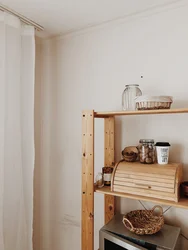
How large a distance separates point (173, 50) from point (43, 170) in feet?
4.99

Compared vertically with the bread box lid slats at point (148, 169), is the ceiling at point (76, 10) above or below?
above

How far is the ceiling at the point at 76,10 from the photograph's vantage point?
148 centimetres

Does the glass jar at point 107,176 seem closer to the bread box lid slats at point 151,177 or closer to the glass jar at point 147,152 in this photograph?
the bread box lid slats at point 151,177

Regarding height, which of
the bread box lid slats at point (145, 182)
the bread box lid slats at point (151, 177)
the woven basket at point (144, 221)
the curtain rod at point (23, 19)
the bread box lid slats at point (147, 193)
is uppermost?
the curtain rod at point (23, 19)

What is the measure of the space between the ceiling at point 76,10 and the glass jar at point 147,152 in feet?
3.11

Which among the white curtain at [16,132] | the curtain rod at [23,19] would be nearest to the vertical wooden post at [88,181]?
the white curtain at [16,132]

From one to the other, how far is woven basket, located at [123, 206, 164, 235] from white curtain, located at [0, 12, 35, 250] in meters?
0.81

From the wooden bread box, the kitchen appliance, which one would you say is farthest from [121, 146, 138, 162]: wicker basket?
the kitchen appliance

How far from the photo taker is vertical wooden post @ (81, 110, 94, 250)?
4.65ft

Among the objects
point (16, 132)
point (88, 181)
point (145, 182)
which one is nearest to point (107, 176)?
point (88, 181)

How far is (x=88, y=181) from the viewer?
1.43m

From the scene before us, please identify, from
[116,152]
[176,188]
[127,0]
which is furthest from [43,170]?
[127,0]

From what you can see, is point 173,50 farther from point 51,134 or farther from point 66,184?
point 66,184

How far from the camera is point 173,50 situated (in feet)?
4.95
